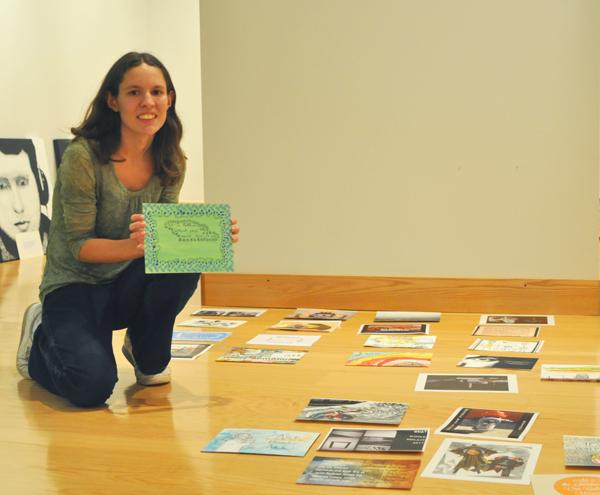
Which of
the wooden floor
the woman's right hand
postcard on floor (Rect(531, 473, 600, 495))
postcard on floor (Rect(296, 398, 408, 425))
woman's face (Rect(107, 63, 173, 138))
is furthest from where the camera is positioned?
woman's face (Rect(107, 63, 173, 138))

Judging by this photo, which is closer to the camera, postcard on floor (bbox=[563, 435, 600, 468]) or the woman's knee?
postcard on floor (bbox=[563, 435, 600, 468])

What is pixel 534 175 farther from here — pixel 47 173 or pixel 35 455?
pixel 47 173

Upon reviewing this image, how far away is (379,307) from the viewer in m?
3.34

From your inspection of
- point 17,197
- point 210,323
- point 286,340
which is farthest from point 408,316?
point 17,197

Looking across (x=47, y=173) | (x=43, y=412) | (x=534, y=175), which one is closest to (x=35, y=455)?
(x=43, y=412)

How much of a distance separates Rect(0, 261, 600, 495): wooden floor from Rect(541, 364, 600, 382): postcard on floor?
0.12 feet

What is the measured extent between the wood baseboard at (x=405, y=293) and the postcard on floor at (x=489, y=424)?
1279 millimetres

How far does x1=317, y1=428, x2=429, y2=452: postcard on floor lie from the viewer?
1760 mm

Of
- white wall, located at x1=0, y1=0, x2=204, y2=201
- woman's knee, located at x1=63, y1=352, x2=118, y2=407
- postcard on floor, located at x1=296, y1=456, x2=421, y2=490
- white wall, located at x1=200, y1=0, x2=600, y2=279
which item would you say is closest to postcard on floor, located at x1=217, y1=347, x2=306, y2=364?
woman's knee, located at x1=63, y1=352, x2=118, y2=407

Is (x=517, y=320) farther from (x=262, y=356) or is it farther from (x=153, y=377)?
(x=153, y=377)

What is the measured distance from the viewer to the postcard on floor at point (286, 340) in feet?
9.21

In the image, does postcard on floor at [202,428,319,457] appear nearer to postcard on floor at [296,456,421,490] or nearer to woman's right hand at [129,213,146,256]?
postcard on floor at [296,456,421,490]

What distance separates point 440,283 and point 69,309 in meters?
1.47

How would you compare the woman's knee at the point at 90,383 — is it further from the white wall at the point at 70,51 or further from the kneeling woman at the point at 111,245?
the white wall at the point at 70,51
